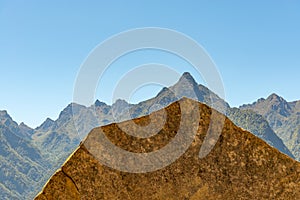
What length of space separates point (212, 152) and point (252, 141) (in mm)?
708

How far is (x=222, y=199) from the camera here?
7199mm

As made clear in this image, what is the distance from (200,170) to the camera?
722 cm

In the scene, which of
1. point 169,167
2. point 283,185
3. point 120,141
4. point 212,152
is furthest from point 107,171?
point 283,185

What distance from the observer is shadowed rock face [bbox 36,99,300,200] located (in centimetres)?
700

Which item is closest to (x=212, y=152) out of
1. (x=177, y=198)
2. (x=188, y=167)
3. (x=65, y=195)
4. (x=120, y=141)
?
(x=188, y=167)

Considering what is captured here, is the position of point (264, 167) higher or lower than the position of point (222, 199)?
higher

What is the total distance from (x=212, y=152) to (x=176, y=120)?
31.8 inches

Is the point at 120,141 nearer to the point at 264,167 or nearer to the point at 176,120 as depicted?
the point at 176,120

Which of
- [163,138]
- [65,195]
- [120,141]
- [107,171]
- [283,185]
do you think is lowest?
[65,195]

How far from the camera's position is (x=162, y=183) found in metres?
7.12

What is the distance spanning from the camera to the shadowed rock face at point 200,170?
23.0ft

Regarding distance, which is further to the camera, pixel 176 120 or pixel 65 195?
pixel 176 120

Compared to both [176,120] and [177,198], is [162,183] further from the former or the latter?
[176,120]

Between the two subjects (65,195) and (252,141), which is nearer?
(65,195)
